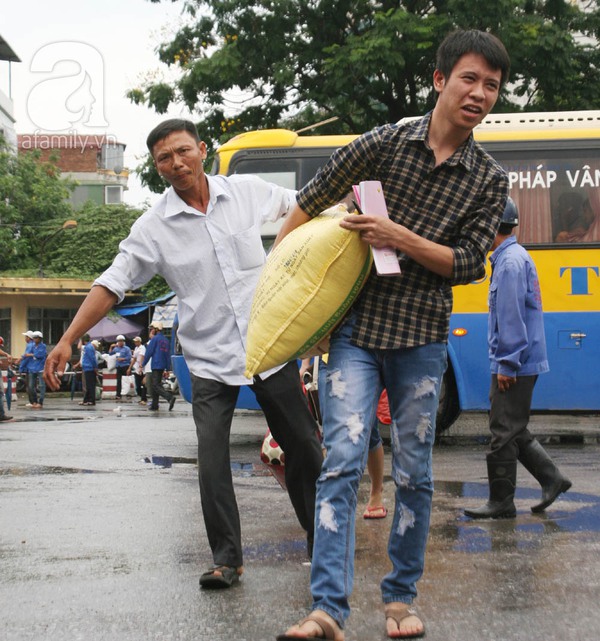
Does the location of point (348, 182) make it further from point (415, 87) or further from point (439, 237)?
point (415, 87)

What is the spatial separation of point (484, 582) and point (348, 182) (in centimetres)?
185

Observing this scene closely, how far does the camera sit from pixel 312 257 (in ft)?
13.2

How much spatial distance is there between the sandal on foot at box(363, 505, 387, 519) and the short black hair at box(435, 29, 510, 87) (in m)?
3.23

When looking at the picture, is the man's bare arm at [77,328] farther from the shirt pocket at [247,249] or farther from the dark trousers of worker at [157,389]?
the dark trousers of worker at [157,389]

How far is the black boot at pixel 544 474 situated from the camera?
6.91 m

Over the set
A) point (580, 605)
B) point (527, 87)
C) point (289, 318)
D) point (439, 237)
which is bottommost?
point (580, 605)

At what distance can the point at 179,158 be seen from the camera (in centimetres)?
504

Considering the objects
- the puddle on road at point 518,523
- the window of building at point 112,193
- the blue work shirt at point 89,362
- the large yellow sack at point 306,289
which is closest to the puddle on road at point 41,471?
Answer: the puddle on road at point 518,523

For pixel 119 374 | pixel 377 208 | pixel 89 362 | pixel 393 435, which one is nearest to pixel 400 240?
pixel 377 208

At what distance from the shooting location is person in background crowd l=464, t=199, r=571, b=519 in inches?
263

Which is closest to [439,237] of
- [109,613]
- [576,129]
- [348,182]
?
[348,182]

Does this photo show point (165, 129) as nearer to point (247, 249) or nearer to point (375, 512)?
point (247, 249)

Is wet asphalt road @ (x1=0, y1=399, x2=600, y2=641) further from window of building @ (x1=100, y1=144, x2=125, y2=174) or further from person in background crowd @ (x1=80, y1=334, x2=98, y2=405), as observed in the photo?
window of building @ (x1=100, y1=144, x2=125, y2=174)

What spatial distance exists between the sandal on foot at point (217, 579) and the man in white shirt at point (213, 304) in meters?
0.09
